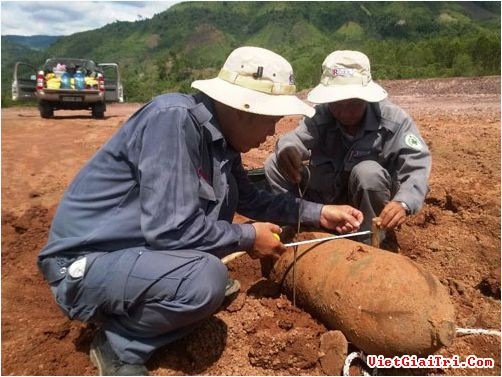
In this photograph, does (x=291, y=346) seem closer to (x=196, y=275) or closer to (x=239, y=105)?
(x=196, y=275)

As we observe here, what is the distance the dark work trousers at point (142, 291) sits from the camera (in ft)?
6.49

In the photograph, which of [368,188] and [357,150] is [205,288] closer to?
[368,188]

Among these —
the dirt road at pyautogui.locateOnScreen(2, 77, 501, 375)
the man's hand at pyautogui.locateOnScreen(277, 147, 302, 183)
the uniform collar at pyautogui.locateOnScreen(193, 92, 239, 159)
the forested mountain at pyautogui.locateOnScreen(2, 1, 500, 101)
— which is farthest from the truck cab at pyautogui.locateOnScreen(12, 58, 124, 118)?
the forested mountain at pyautogui.locateOnScreen(2, 1, 500, 101)

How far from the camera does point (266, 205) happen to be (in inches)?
109

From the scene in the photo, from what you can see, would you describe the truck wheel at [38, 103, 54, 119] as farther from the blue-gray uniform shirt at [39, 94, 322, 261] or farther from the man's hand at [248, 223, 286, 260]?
the man's hand at [248, 223, 286, 260]

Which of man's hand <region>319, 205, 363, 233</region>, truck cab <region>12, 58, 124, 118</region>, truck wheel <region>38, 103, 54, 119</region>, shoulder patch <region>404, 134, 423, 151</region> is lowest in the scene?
truck wheel <region>38, 103, 54, 119</region>

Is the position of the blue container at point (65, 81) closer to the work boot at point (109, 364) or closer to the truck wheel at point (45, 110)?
the truck wheel at point (45, 110)

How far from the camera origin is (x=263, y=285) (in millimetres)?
2848

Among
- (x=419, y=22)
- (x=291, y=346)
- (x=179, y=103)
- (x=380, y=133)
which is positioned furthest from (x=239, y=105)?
(x=419, y=22)

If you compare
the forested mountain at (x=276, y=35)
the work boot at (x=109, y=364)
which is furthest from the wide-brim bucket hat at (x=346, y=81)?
the forested mountain at (x=276, y=35)

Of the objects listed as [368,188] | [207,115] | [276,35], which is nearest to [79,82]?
[368,188]

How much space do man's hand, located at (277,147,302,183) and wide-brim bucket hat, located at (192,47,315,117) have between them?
97cm

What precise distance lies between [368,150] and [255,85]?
135cm

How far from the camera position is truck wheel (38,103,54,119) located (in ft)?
41.0
